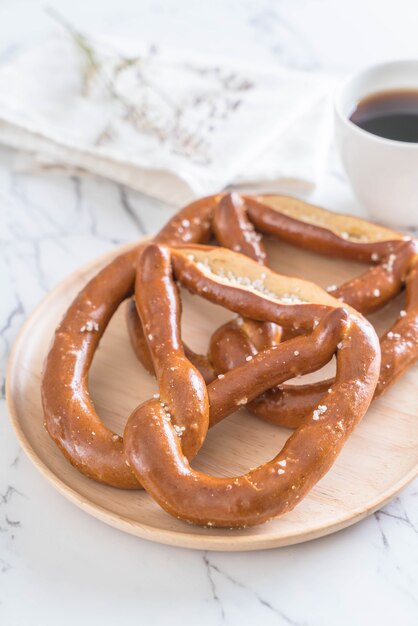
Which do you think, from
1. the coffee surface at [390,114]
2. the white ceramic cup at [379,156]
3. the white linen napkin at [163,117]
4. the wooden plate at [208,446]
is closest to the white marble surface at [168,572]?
the wooden plate at [208,446]

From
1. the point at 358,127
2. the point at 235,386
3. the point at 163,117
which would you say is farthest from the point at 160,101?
the point at 235,386

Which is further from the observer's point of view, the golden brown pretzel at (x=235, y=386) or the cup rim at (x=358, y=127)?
the cup rim at (x=358, y=127)

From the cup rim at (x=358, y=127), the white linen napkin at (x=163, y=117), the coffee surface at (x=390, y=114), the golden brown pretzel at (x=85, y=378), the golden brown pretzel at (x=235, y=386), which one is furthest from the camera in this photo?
the white linen napkin at (x=163, y=117)

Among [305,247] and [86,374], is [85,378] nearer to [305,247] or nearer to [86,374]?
[86,374]

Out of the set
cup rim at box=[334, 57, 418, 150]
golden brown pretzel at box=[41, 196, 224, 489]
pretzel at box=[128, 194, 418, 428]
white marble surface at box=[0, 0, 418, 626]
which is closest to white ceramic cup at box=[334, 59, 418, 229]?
cup rim at box=[334, 57, 418, 150]

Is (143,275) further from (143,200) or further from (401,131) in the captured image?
(401,131)

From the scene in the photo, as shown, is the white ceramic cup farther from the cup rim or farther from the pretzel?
the pretzel

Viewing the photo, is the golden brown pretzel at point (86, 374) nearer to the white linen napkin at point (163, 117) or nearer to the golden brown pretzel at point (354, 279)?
the golden brown pretzel at point (354, 279)
